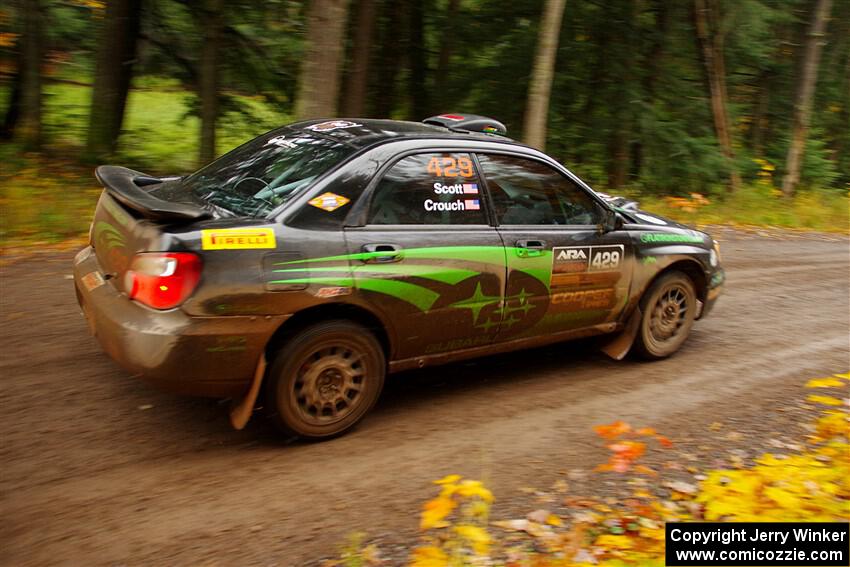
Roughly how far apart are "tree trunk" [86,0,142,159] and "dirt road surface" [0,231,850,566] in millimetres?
5546

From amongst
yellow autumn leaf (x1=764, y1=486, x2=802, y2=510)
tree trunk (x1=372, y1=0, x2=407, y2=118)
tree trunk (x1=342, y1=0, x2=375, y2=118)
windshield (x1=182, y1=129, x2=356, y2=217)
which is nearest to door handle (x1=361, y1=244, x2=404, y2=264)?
windshield (x1=182, y1=129, x2=356, y2=217)

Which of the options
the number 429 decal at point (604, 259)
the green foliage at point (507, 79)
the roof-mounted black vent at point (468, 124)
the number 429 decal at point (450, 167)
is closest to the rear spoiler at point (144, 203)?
the number 429 decal at point (450, 167)

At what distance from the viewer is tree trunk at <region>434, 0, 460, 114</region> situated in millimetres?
15023

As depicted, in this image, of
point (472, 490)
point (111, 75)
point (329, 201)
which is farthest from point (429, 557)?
point (111, 75)

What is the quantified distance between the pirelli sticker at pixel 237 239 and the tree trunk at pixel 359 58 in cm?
929

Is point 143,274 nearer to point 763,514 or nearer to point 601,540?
point 601,540

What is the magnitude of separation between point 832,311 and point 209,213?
23.9 feet

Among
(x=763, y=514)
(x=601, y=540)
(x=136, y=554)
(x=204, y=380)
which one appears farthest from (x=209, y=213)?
(x=763, y=514)

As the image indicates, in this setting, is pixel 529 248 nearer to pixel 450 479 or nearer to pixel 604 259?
pixel 604 259

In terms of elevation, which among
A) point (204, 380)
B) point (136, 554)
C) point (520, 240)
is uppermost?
point (520, 240)

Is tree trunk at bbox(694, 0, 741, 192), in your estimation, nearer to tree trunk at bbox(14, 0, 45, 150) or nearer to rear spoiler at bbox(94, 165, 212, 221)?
tree trunk at bbox(14, 0, 45, 150)

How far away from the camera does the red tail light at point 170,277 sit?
3.62 m

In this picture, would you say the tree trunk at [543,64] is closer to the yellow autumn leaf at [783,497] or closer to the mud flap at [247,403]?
the mud flap at [247,403]

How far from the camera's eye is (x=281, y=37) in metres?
13.0
